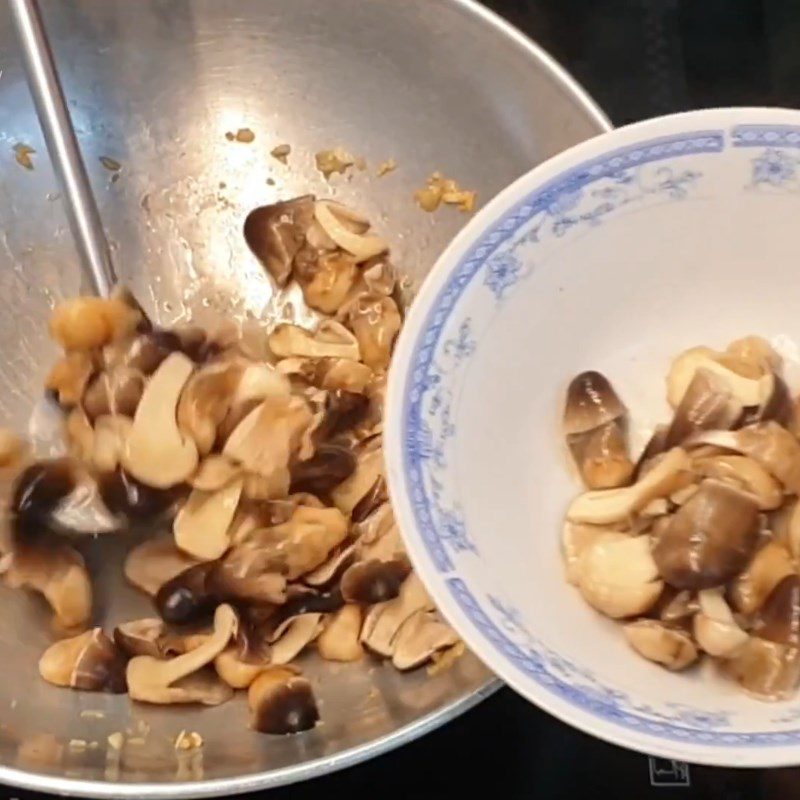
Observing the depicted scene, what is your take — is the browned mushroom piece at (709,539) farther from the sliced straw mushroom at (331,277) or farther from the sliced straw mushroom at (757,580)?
the sliced straw mushroom at (331,277)

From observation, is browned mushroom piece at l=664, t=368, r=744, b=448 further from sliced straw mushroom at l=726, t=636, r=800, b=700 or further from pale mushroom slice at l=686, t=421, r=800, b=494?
sliced straw mushroom at l=726, t=636, r=800, b=700

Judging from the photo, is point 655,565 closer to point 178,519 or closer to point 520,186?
point 520,186

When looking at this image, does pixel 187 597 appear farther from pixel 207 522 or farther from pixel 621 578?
pixel 621 578

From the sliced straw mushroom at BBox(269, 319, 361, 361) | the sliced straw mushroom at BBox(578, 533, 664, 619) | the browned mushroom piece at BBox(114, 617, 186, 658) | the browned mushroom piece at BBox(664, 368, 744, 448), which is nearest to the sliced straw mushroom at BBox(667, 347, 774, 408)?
the browned mushroom piece at BBox(664, 368, 744, 448)

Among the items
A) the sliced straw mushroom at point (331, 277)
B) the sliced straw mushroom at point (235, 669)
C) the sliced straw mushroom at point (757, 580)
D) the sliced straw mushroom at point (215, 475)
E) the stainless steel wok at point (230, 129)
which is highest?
the stainless steel wok at point (230, 129)

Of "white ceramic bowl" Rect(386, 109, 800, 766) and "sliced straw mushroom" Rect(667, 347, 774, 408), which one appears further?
"sliced straw mushroom" Rect(667, 347, 774, 408)

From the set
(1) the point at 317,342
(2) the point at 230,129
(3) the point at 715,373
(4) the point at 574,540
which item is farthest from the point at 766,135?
(2) the point at 230,129

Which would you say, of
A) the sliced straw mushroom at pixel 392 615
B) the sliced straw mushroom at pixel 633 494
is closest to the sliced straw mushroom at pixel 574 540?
the sliced straw mushroom at pixel 633 494
